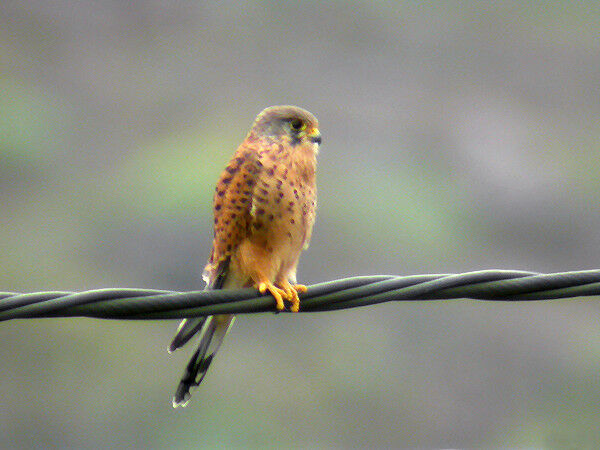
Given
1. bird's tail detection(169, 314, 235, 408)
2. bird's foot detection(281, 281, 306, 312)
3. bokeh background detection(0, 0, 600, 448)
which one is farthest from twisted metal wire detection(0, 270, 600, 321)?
bokeh background detection(0, 0, 600, 448)

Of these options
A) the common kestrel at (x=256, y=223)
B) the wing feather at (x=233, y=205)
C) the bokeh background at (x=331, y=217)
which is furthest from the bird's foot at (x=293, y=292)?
the bokeh background at (x=331, y=217)

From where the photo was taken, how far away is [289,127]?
339cm

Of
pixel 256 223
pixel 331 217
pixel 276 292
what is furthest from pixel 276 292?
pixel 331 217

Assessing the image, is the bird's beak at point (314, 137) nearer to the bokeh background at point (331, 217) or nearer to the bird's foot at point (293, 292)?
the bird's foot at point (293, 292)

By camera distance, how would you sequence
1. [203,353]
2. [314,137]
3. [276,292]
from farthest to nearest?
[314,137]
[203,353]
[276,292]

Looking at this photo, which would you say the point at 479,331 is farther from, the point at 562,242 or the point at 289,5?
the point at 289,5

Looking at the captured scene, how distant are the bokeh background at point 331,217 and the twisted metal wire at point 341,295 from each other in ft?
15.3

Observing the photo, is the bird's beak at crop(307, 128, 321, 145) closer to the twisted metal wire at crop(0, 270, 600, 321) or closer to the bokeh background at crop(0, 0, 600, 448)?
the twisted metal wire at crop(0, 270, 600, 321)

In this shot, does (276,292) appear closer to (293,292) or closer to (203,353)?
(293,292)

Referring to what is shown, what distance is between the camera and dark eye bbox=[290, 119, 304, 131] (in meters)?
3.41

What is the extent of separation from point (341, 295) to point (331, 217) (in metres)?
9.03

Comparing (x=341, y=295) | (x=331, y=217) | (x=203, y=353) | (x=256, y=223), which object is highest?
(x=331, y=217)

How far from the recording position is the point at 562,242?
36.4 feet

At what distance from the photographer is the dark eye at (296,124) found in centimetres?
341
